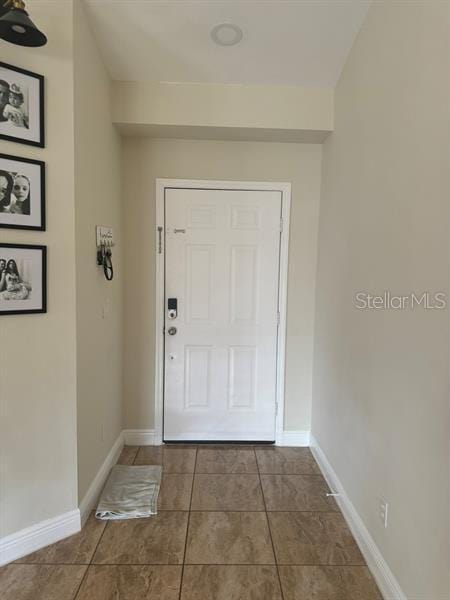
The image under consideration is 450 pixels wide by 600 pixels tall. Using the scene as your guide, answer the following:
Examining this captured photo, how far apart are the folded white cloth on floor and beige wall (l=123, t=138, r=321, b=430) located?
45 cm

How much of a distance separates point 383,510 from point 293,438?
1.28 meters

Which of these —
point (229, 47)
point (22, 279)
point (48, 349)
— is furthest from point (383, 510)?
point (229, 47)

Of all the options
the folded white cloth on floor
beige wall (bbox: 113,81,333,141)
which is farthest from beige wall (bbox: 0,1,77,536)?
beige wall (bbox: 113,81,333,141)

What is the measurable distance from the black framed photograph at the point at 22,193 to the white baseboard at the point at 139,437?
71.2 inches

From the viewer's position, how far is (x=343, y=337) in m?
2.22

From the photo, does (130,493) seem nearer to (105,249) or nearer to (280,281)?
(105,249)

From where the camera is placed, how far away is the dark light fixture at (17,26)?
4.44 feet

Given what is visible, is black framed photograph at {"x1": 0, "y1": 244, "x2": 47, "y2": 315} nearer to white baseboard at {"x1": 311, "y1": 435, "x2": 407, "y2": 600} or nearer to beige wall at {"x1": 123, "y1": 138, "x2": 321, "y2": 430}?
beige wall at {"x1": 123, "y1": 138, "x2": 321, "y2": 430}

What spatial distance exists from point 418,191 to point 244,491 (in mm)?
1973

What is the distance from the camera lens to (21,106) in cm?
164

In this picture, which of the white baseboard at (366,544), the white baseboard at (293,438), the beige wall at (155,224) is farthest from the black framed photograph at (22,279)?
the white baseboard at (293,438)

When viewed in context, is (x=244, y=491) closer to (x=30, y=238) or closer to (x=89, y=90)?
(x=30, y=238)

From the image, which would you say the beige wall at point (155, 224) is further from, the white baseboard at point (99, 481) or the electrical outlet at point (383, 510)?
the electrical outlet at point (383, 510)

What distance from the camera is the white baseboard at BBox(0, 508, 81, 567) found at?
1714 mm
